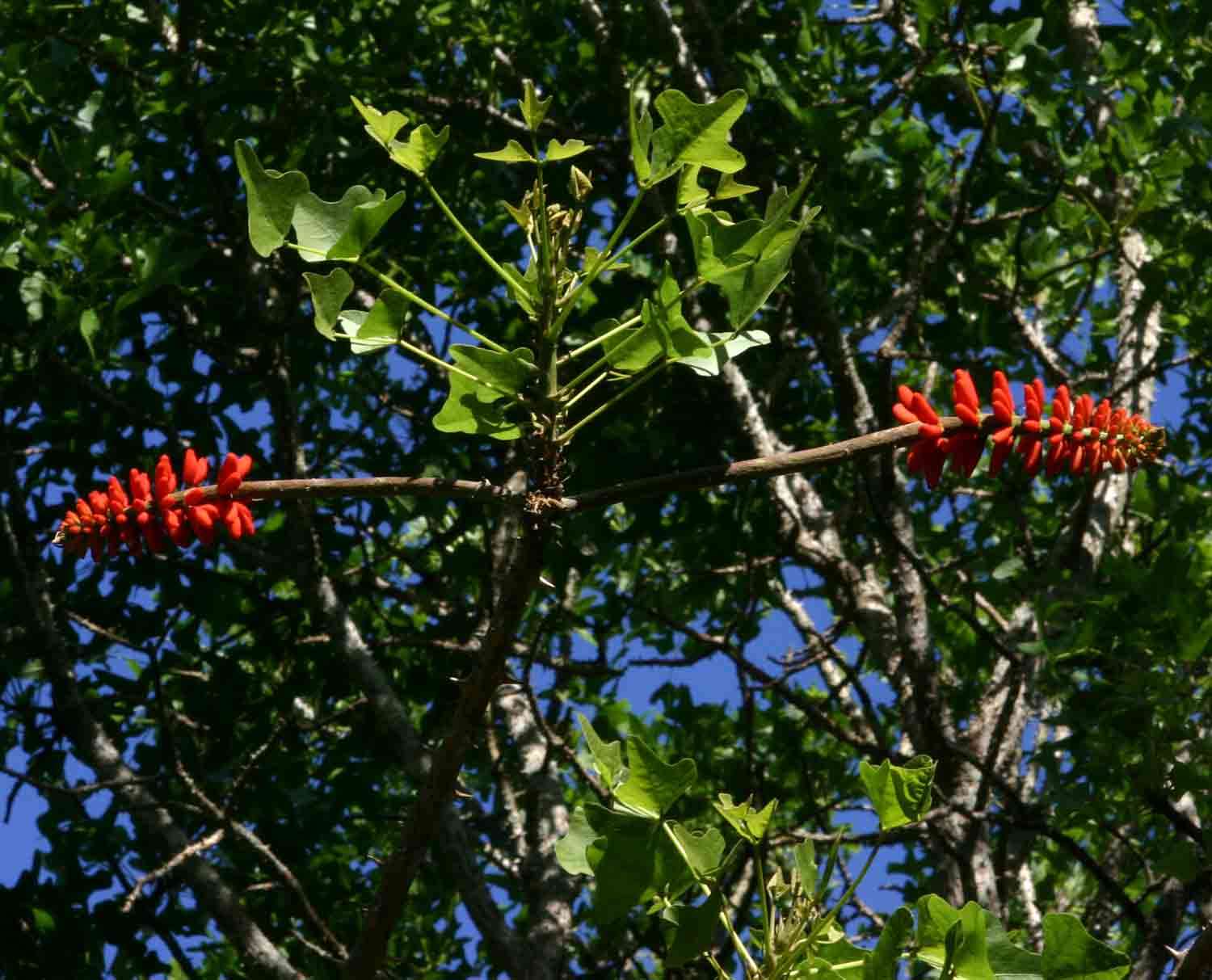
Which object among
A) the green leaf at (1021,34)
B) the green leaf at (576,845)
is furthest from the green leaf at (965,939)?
the green leaf at (1021,34)

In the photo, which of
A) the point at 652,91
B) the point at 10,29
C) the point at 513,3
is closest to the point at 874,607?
the point at 652,91

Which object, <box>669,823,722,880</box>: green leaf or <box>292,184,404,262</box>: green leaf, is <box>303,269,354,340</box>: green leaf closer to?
<box>292,184,404,262</box>: green leaf

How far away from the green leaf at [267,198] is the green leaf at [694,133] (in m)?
0.47

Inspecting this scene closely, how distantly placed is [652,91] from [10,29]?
2.25 m

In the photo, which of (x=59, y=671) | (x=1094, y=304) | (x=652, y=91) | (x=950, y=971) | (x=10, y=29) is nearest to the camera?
(x=950, y=971)

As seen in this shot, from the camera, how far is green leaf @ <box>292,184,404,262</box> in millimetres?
2020

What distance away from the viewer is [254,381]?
5.23 m

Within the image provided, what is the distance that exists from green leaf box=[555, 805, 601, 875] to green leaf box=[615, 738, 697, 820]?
12 cm

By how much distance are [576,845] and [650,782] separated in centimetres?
21

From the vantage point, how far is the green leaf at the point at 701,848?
2211 mm

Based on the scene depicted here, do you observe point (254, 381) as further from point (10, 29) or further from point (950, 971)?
point (950, 971)

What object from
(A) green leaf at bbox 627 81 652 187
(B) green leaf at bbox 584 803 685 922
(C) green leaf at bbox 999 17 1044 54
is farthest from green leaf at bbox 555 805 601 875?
(C) green leaf at bbox 999 17 1044 54

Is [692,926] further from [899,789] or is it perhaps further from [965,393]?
[965,393]

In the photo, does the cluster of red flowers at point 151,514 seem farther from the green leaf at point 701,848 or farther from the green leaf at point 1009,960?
the green leaf at point 1009,960
